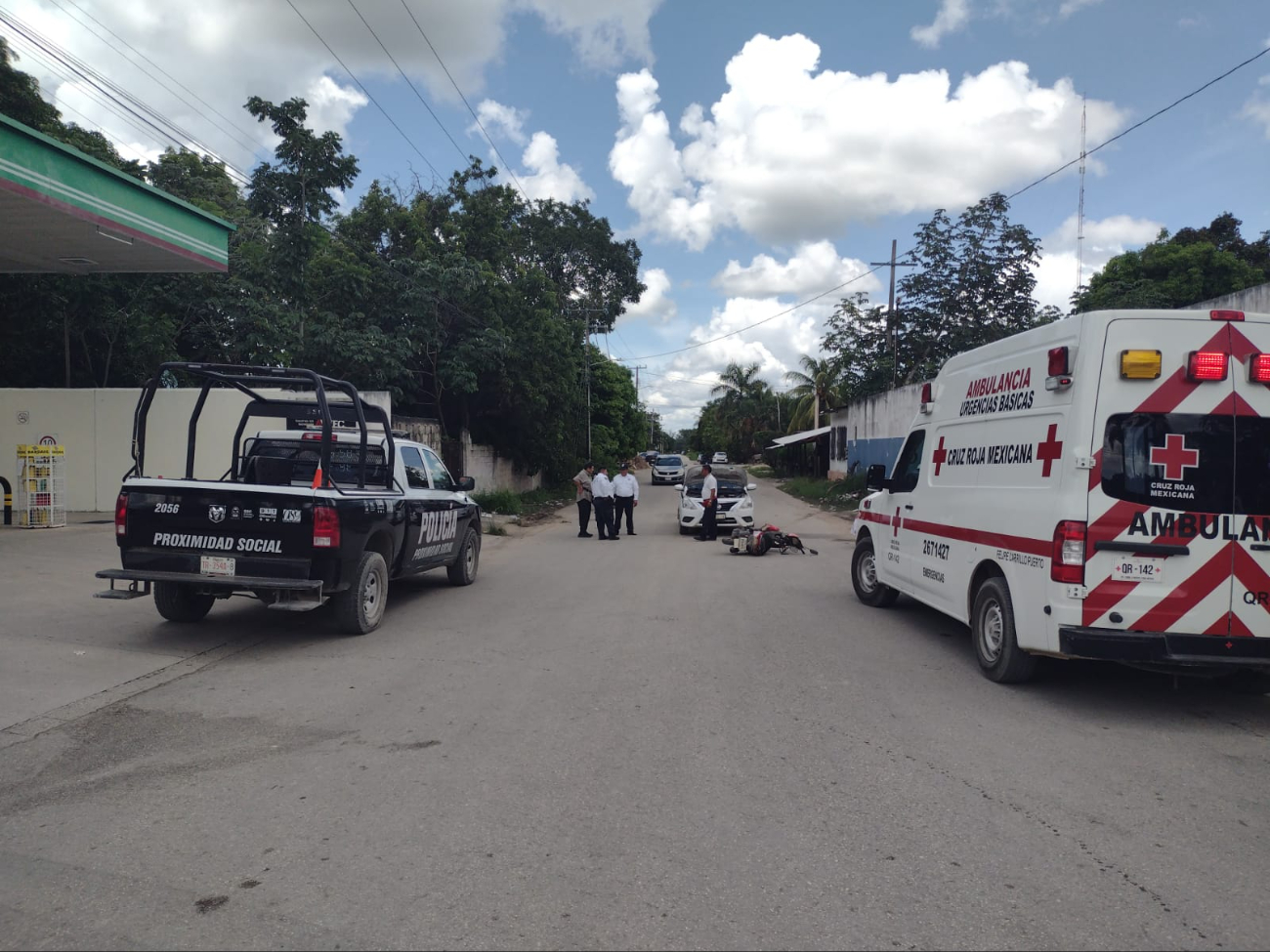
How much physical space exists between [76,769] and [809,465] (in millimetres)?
47152

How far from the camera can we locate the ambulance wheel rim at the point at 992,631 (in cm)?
700

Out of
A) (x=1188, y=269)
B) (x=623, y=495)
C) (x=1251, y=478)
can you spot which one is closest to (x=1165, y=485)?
(x=1251, y=478)

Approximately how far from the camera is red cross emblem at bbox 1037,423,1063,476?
6313mm

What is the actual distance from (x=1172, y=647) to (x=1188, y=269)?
1204 inches

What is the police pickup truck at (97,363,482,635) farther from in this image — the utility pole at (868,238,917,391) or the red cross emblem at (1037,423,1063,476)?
the utility pole at (868,238,917,391)

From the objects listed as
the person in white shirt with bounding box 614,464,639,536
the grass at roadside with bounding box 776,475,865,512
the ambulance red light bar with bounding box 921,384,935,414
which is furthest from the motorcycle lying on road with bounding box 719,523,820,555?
the grass at roadside with bounding box 776,475,865,512

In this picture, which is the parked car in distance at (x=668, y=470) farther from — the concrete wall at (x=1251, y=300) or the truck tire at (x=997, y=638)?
the truck tire at (x=997, y=638)

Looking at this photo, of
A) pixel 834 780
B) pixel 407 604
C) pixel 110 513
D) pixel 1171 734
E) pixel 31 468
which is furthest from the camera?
pixel 110 513

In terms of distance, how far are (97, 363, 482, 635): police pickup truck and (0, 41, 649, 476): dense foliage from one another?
11403 millimetres

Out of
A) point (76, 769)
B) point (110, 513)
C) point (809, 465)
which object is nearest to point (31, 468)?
point (110, 513)

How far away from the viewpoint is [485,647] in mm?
8172

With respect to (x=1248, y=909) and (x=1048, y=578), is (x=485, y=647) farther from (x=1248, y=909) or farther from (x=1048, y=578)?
(x=1248, y=909)

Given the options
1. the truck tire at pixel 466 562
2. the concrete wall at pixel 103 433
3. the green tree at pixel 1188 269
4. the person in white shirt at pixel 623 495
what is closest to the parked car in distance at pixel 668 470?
the green tree at pixel 1188 269

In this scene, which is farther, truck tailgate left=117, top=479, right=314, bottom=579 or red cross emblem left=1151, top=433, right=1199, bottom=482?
truck tailgate left=117, top=479, right=314, bottom=579
